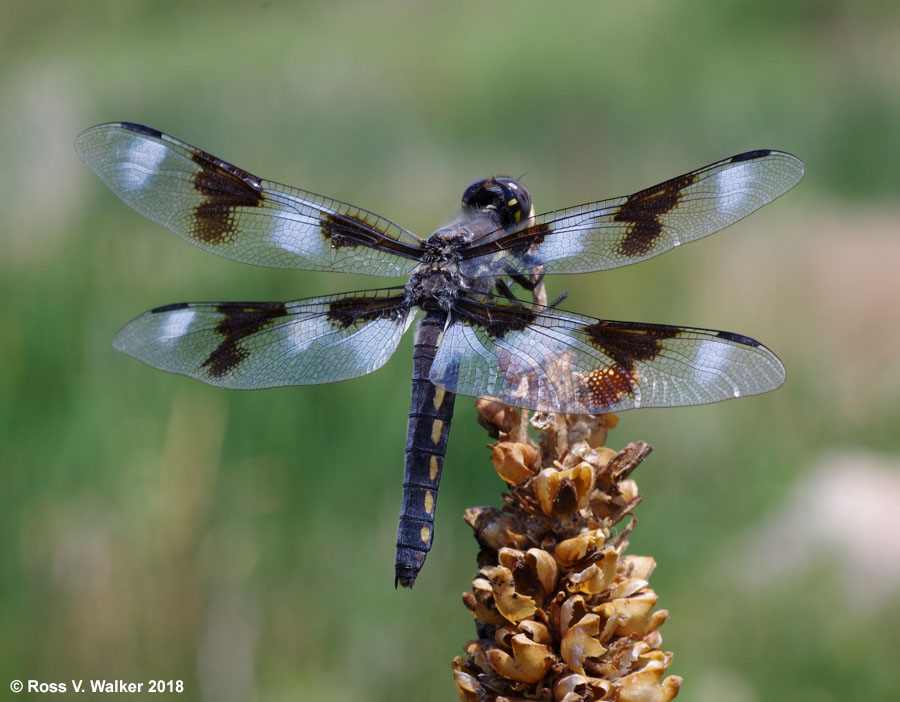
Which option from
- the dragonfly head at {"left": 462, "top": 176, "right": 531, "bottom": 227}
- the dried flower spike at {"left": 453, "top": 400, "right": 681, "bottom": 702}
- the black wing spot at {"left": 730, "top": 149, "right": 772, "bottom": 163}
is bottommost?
the dried flower spike at {"left": 453, "top": 400, "right": 681, "bottom": 702}

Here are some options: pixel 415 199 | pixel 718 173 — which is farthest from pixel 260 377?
pixel 415 199

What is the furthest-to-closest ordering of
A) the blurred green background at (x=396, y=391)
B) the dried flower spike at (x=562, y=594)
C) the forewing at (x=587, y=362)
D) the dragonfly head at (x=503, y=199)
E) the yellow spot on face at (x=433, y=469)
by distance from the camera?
the blurred green background at (x=396, y=391) < the dragonfly head at (x=503, y=199) < the yellow spot on face at (x=433, y=469) < the forewing at (x=587, y=362) < the dried flower spike at (x=562, y=594)

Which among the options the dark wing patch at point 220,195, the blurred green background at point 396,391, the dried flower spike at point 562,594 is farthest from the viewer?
the blurred green background at point 396,391

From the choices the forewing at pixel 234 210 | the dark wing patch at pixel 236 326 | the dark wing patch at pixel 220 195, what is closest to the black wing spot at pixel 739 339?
the forewing at pixel 234 210

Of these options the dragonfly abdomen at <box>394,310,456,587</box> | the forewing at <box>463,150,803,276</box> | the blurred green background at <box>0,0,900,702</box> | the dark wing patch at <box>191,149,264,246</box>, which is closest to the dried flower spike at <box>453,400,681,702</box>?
the dragonfly abdomen at <box>394,310,456,587</box>

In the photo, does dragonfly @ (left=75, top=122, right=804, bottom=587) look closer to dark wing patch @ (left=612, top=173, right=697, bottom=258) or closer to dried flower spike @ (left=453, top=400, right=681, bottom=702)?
dark wing patch @ (left=612, top=173, right=697, bottom=258)

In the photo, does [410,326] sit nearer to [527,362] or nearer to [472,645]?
[527,362]

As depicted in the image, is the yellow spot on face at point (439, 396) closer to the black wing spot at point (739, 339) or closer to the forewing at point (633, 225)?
the forewing at point (633, 225)

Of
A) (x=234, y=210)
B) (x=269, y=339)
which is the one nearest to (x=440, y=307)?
(x=269, y=339)

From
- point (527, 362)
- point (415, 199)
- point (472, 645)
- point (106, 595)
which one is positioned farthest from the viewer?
point (415, 199)
